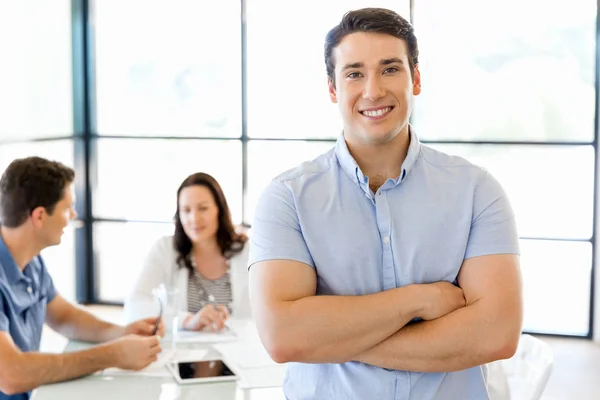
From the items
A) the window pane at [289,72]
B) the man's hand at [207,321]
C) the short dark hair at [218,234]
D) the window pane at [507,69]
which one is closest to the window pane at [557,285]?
the window pane at [507,69]

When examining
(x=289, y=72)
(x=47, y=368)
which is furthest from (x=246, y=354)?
(x=289, y=72)

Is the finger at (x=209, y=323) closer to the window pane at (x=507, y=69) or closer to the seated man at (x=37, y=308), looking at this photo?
the seated man at (x=37, y=308)

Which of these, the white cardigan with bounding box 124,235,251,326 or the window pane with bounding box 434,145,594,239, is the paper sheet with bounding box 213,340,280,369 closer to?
the white cardigan with bounding box 124,235,251,326

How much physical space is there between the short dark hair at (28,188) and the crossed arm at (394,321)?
1.26 metres

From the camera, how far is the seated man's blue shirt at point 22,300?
96.2 inches

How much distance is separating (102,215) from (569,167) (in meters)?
3.11

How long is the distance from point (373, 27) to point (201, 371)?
1.20 meters

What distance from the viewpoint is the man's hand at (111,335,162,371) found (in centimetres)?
232

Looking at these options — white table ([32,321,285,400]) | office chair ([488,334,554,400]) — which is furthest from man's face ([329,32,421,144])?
office chair ([488,334,554,400])

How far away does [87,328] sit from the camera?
2.76 metres

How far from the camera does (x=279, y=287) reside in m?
1.58

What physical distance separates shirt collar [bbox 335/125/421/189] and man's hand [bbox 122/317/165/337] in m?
1.24

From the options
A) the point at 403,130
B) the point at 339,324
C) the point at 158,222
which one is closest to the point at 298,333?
the point at 339,324

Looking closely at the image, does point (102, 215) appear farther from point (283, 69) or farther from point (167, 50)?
point (283, 69)
